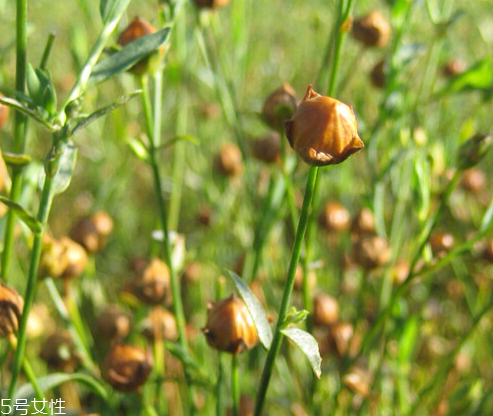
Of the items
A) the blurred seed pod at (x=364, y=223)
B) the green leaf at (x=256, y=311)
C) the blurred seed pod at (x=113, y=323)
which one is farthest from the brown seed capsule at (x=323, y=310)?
the green leaf at (x=256, y=311)

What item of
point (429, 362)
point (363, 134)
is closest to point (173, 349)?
point (363, 134)

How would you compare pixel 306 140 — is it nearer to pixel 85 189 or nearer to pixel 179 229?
pixel 179 229

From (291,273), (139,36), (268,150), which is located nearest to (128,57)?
(139,36)

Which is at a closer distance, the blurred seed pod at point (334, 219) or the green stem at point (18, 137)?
the green stem at point (18, 137)

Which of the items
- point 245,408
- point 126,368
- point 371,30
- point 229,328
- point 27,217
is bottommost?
point 245,408

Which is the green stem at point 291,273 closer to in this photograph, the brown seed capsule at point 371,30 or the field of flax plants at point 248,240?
the field of flax plants at point 248,240

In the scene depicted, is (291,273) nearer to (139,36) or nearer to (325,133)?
(325,133)
